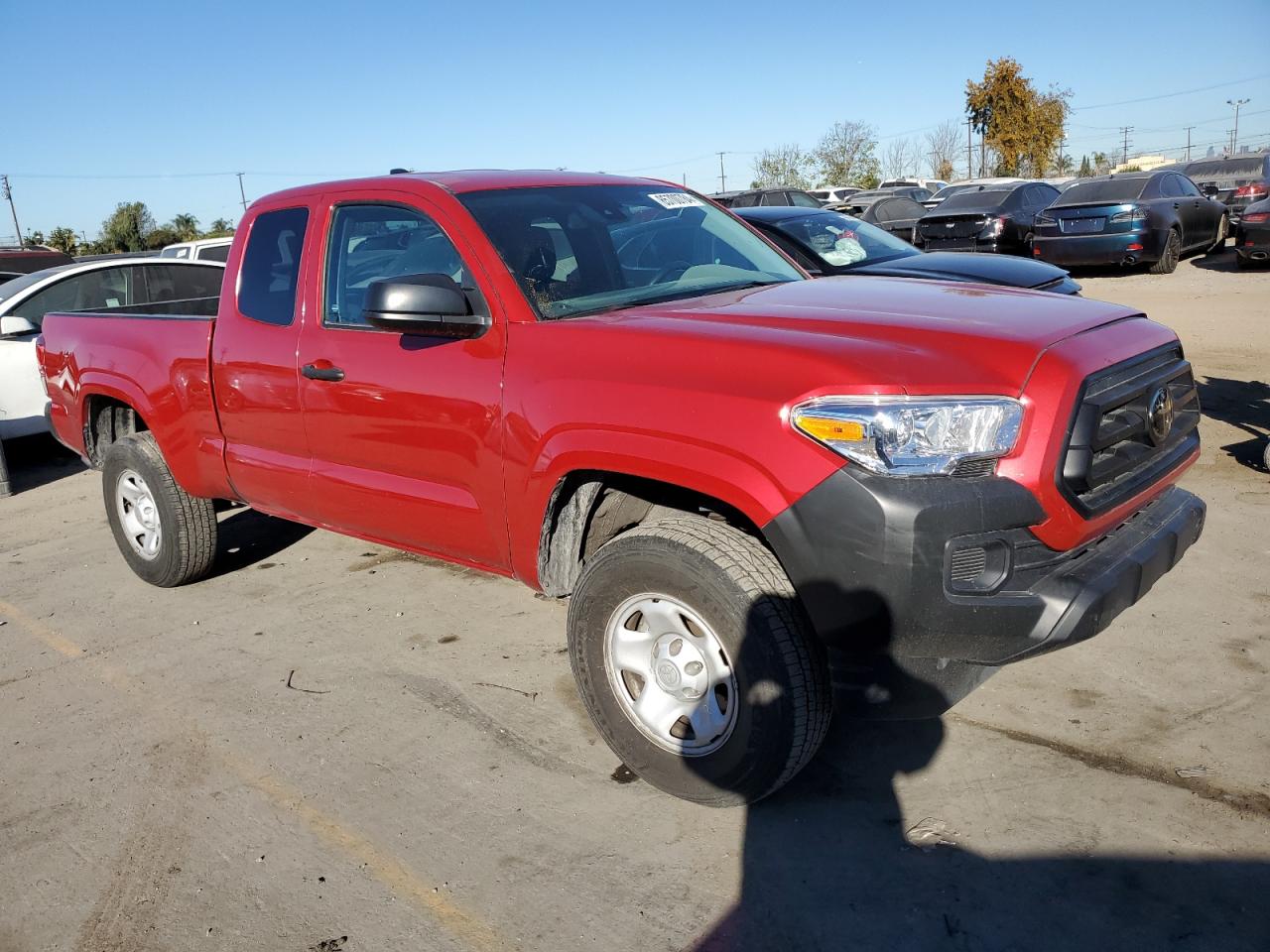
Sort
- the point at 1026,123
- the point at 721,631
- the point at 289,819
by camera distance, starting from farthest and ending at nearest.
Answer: the point at 1026,123
the point at 289,819
the point at 721,631

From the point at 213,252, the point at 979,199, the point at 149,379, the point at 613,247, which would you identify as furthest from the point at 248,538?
the point at 979,199

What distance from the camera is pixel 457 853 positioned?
3.09m

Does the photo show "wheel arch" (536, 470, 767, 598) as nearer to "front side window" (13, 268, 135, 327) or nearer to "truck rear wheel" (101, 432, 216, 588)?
"truck rear wheel" (101, 432, 216, 588)

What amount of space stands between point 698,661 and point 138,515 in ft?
12.7

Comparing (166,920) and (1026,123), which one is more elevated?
(1026,123)

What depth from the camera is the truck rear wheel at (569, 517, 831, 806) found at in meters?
2.88

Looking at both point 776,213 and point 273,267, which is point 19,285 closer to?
point 273,267

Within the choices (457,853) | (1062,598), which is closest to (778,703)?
(1062,598)

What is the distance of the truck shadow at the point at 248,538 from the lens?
604 centimetres

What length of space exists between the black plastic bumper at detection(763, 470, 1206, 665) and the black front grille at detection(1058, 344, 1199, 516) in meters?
0.20

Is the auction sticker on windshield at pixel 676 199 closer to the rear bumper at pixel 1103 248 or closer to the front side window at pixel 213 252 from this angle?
the rear bumper at pixel 1103 248

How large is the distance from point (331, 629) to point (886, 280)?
9.66ft

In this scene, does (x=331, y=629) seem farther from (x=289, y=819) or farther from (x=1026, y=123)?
(x=1026, y=123)

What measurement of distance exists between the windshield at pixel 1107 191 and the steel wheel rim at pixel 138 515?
1405cm
